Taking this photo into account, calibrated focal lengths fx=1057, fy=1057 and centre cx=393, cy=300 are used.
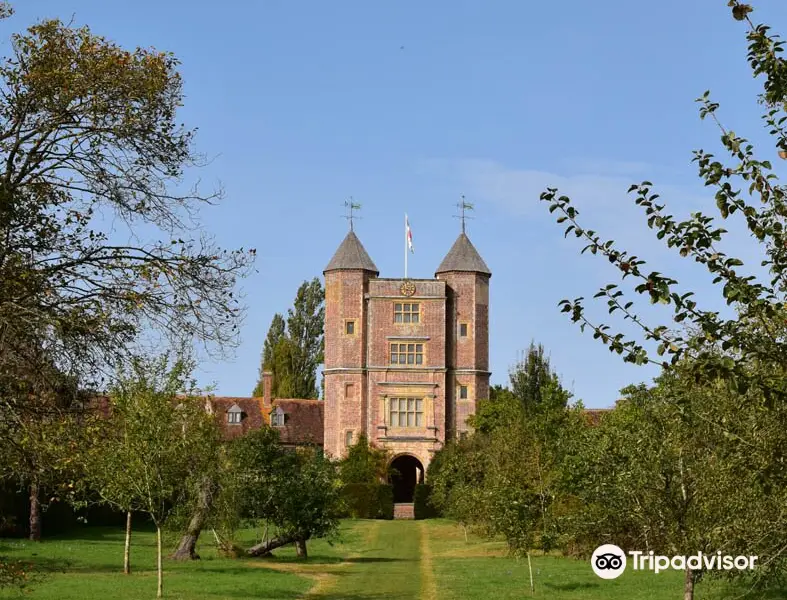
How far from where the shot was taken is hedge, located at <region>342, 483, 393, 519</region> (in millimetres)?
60188

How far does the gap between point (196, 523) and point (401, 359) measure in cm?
3332

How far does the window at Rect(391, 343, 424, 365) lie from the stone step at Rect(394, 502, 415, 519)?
866 cm

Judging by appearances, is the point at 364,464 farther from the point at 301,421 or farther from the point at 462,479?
the point at 462,479

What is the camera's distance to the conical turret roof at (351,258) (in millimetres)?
66062

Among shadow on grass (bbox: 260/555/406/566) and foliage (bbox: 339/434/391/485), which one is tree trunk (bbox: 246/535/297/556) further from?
foliage (bbox: 339/434/391/485)

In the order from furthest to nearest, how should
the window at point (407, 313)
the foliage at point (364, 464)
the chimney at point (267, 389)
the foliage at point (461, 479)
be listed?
the chimney at point (267, 389)
the window at point (407, 313)
the foliage at point (364, 464)
the foliage at point (461, 479)

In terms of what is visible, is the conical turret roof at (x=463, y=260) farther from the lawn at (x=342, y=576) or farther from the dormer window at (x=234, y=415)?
the lawn at (x=342, y=576)

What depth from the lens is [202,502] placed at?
32.2 m

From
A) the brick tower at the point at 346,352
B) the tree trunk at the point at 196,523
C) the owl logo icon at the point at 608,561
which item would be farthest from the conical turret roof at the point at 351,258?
the owl logo icon at the point at 608,561

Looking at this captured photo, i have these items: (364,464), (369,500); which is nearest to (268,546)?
(369,500)

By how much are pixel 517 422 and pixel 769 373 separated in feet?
107

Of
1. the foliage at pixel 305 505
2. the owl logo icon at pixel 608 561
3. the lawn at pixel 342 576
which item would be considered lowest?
the lawn at pixel 342 576

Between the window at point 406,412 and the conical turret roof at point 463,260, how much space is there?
867cm

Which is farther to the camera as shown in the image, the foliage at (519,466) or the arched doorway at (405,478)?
the arched doorway at (405,478)
